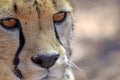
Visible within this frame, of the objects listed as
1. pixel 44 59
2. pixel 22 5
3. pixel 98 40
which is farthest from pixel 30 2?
pixel 98 40

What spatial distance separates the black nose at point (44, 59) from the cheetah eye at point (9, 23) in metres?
0.18

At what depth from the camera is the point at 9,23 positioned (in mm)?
2973

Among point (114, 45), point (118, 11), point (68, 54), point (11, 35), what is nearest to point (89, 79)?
point (114, 45)

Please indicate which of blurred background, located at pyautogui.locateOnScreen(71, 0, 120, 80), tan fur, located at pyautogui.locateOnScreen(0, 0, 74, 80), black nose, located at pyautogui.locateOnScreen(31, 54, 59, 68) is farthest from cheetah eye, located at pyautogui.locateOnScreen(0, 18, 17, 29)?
blurred background, located at pyautogui.locateOnScreen(71, 0, 120, 80)

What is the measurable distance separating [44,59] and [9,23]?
0.77ft

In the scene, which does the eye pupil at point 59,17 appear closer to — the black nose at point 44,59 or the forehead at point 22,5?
the forehead at point 22,5

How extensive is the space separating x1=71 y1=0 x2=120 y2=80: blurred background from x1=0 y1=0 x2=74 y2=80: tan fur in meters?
2.79

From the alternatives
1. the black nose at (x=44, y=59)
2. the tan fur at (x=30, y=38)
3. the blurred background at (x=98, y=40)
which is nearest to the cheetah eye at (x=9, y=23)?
the tan fur at (x=30, y=38)

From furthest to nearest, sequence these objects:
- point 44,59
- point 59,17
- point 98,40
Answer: point 98,40 < point 59,17 < point 44,59

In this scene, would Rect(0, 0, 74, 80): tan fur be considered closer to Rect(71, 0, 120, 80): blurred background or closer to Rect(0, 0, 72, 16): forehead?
Rect(0, 0, 72, 16): forehead

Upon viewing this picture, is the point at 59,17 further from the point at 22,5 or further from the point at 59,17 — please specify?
the point at 22,5

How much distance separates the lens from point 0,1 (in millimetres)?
2996

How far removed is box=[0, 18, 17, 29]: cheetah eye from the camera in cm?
295

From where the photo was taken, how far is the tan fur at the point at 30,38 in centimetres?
295
